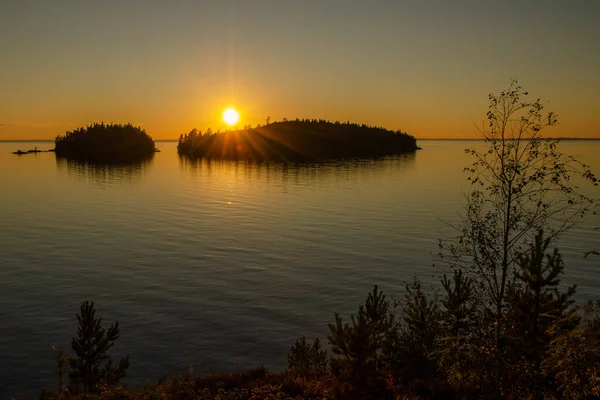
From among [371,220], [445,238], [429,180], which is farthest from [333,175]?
[445,238]

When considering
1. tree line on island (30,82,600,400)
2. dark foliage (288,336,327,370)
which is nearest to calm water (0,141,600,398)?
dark foliage (288,336,327,370)

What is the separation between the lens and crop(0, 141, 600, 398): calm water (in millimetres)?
27734

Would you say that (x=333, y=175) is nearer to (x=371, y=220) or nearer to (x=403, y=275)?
(x=371, y=220)

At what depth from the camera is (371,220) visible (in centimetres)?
6788

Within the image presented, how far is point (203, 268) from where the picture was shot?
43875mm

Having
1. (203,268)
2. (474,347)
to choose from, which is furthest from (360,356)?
(203,268)

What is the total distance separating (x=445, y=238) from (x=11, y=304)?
147 feet

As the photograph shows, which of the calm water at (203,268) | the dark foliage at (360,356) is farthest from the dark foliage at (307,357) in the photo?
the dark foliage at (360,356)

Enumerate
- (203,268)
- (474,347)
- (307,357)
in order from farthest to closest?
1. (203,268)
2. (307,357)
3. (474,347)

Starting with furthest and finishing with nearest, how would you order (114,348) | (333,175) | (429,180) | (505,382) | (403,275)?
(333,175)
(429,180)
(403,275)
(114,348)
(505,382)

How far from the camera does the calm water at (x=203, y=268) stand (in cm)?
2773

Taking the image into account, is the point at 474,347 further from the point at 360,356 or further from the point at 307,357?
the point at 307,357

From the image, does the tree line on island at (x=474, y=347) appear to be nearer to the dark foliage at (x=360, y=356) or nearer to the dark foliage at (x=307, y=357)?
the dark foliage at (x=360, y=356)

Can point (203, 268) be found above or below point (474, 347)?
below
